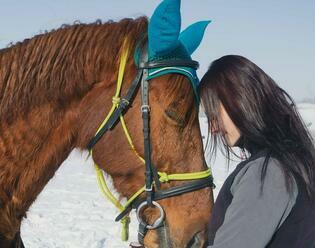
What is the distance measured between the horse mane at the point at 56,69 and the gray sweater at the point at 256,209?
1153mm

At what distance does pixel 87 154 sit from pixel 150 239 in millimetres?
670

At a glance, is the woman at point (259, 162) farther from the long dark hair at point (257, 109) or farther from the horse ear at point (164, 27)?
the horse ear at point (164, 27)

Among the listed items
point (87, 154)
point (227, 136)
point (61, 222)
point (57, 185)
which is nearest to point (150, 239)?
point (87, 154)

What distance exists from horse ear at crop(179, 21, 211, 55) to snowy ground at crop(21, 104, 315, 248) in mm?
2352

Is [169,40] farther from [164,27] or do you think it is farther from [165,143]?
[165,143]

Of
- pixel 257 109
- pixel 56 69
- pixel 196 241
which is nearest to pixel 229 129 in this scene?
pixel 257 109

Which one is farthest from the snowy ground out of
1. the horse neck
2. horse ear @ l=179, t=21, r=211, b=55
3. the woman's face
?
the woman's face

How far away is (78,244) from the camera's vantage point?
6.44 meters

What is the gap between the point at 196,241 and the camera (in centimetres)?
245

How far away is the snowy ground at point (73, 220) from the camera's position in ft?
21.4

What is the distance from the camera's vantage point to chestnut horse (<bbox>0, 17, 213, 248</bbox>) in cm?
244

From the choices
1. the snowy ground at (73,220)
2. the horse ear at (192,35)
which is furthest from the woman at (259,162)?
the snowy ground at (73,220)

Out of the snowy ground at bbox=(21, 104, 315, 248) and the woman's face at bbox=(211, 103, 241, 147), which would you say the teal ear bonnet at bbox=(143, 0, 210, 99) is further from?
the snowy ground at bbox=(21, 104, 315, 248)

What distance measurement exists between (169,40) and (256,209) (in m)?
1.08
